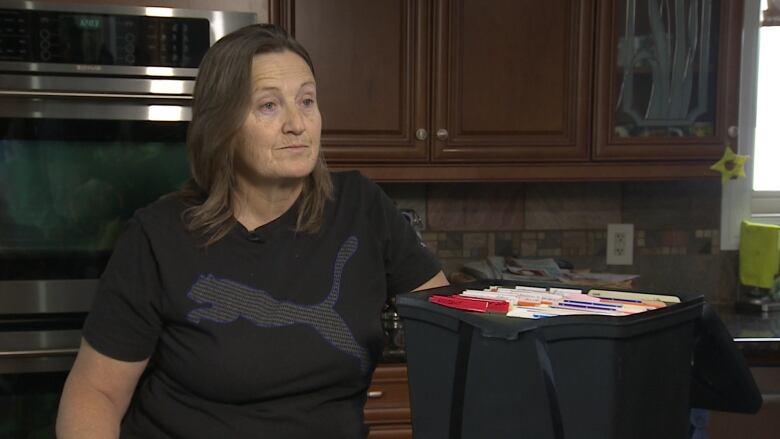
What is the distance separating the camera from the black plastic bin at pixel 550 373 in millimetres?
816

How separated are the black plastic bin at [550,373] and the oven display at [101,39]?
1049 mm

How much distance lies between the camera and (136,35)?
1772 millimetres

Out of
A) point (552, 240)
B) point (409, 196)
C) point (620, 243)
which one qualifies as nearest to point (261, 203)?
point (409, 196)

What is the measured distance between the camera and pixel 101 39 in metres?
1.76

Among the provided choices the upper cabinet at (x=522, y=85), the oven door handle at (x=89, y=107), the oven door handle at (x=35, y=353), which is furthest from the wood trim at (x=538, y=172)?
the oven door handle at (x=35, y=353)

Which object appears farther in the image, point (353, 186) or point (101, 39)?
point (101, 39)

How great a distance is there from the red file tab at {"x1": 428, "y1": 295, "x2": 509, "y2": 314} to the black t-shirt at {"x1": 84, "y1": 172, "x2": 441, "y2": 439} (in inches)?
15.2

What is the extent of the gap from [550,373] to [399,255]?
60cm

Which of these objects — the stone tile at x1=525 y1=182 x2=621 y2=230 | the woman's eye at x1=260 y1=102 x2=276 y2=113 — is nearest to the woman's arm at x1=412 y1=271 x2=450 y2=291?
the woman's eye at x1=260 y1=102 x2=276 y2=113

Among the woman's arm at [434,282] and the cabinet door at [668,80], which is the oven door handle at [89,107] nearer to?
the woman's arm at [434,282]

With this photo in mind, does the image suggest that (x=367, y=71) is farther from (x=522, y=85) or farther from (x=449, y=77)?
(x=522, y=85)

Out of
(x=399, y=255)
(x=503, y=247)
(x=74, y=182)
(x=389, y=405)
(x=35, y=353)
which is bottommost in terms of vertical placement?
(x=389, y=405)

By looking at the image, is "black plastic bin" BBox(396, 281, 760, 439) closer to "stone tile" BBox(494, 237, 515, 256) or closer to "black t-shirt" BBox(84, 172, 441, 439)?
"black t-shirt" BBox(84, 172, 441, 439)

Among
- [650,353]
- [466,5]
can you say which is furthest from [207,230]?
[466,5]
